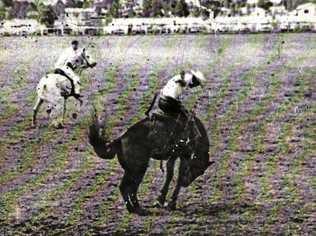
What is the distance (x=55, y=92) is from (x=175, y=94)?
3.54m

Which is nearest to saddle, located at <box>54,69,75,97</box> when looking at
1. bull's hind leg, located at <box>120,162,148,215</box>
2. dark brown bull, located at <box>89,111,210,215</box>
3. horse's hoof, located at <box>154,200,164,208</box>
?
dark brown bull, located at <box>89,111,210,215</box>

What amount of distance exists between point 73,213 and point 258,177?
6.14 feet

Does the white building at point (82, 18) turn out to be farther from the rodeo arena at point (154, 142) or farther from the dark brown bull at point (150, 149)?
the dark brown bull at point (150, 149)

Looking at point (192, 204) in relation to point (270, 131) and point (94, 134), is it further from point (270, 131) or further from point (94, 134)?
point (270, 131)

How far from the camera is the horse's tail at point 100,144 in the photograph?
211 inches

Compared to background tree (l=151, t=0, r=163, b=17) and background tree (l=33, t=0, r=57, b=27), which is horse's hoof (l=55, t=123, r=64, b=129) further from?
background tree (l=151, t=0, r=163, b=17)

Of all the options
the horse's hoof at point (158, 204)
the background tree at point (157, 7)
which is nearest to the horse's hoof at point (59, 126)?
the horse's hoof at point (158, 204)

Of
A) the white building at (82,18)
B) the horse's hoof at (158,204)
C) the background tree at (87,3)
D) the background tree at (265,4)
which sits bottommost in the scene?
the horse's hoof at (158,204)

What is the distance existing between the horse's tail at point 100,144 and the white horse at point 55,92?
3273 mm

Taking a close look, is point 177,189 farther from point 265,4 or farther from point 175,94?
point 265,4

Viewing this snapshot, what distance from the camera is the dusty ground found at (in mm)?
5062

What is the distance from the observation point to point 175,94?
225 inches

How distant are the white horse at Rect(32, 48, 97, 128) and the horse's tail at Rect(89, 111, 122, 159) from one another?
3.27 meters

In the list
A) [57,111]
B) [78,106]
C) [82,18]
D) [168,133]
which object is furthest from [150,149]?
[82,18]
